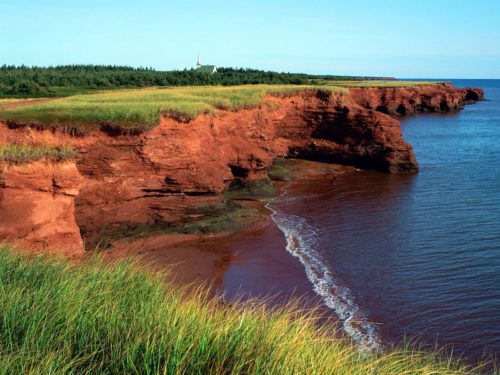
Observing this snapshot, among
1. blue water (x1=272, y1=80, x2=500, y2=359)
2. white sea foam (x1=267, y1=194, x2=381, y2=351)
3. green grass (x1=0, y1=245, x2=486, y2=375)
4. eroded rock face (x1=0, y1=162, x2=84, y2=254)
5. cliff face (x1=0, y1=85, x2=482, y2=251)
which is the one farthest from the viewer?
cliff face (x1=0, y1=85, x2=482, y2=251)

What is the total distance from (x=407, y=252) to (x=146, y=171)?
26.2 feet

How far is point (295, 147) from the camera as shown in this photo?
94.2ft

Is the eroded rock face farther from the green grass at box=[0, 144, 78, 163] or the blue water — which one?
the blue water

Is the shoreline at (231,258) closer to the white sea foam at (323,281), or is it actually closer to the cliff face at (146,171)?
the white sea foam at (323,281)

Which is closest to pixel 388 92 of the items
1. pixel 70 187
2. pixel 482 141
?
pixel 482 141

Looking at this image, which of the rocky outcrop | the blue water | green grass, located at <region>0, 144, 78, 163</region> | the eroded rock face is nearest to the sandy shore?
the blue water

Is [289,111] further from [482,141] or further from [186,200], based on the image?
[482,141]

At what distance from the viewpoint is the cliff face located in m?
12.3

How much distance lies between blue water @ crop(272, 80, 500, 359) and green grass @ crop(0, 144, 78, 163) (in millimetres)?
6749

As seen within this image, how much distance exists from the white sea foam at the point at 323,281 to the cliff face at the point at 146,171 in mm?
2700

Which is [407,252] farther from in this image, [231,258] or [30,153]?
[30,153]

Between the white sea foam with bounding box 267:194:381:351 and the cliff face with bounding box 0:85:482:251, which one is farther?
the cliff face with bounding box 0:85:482:251

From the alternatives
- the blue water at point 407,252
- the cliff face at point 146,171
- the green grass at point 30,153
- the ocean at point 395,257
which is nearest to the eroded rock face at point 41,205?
the cliff face at point 146,171

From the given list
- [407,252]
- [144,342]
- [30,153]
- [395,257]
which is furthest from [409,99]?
[144,342]
